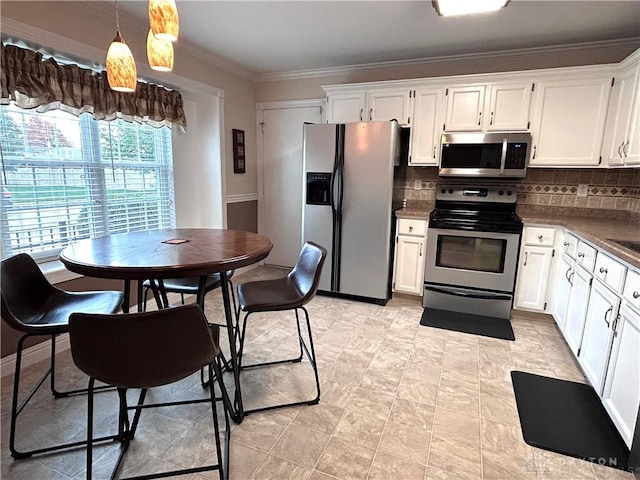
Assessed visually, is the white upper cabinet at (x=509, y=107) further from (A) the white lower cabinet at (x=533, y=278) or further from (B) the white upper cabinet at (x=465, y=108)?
(A) the white lower cabinet at (x=533, y=278)

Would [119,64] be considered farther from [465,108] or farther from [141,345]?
[465,108]

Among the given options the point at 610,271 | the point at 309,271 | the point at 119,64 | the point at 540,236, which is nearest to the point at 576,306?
the point at 610,271

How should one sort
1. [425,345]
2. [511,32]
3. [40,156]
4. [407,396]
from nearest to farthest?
1. [407,396]
2. [40,156]
3. [425,345]
4. [511,32]

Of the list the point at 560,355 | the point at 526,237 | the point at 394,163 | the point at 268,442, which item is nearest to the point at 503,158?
the point at 526,237

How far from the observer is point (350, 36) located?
3.06m

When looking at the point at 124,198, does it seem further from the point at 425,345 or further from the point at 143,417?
the point at 425,345

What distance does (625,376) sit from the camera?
1657 millimetres

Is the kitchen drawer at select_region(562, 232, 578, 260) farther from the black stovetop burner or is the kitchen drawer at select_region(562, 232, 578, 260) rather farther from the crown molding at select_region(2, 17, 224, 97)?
the crown molding at select_region(2, 17, 224, 97)

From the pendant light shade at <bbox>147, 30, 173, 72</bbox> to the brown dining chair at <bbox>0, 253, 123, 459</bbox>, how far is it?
A: 3.95ft

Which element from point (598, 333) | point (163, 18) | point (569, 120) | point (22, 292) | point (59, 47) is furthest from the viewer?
point (569, 120)

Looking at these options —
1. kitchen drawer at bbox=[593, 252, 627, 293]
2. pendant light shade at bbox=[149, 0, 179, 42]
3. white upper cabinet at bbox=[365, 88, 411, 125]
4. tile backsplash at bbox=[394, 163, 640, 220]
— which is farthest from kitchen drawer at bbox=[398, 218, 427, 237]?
pendant light shade at bbox=[149, 0, 179, 42]

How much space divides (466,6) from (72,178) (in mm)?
3030

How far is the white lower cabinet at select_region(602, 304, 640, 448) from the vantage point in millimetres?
1566

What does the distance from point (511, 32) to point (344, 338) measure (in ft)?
9.38
